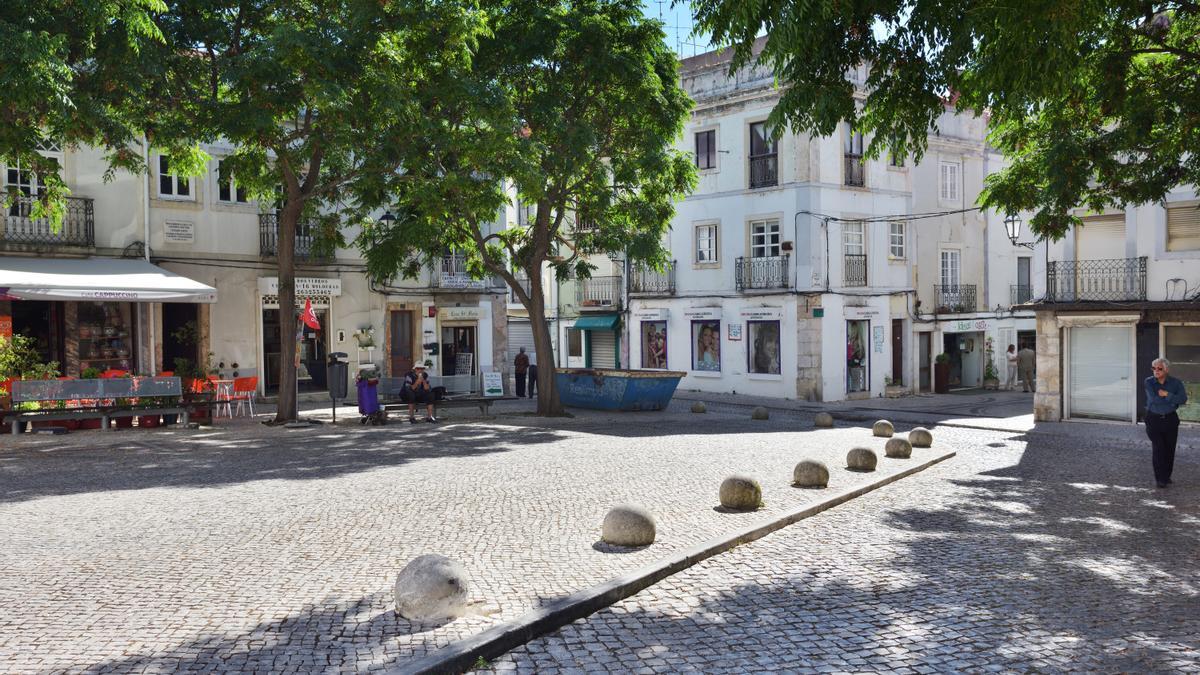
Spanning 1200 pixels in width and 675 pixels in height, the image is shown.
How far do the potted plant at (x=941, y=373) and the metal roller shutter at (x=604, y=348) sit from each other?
10439mm

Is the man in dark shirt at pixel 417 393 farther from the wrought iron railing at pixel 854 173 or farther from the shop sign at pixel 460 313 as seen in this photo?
the wrought iron railing at pixel 854 173

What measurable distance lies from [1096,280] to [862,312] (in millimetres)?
8727

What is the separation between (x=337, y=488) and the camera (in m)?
11.3

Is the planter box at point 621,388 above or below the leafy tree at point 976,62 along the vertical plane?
below

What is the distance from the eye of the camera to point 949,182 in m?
34.5

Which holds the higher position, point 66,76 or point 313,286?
point 66,76

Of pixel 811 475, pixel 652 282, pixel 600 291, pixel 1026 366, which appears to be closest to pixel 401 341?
pixel 652 282

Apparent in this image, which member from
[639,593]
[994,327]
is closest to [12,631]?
[639,593]

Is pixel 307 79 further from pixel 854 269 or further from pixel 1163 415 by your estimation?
pixel 854 269

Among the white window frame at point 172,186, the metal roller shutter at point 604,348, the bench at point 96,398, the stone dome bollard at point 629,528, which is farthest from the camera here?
the metal roller shutter at point 604,348

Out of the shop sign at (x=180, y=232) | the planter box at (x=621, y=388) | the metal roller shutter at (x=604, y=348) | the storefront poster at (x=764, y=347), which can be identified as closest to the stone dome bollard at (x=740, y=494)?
the planter box at (x=621, y=388)

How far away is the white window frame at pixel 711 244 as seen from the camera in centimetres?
3192

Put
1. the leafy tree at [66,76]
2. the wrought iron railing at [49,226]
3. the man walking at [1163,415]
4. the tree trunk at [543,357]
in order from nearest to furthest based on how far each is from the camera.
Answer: the man walking at [1163,415]
the leafy tree at [66,76]
the wrought iron railing at [49,226]
the tree trunk at [543,357]

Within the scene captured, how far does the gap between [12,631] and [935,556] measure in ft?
20.9
